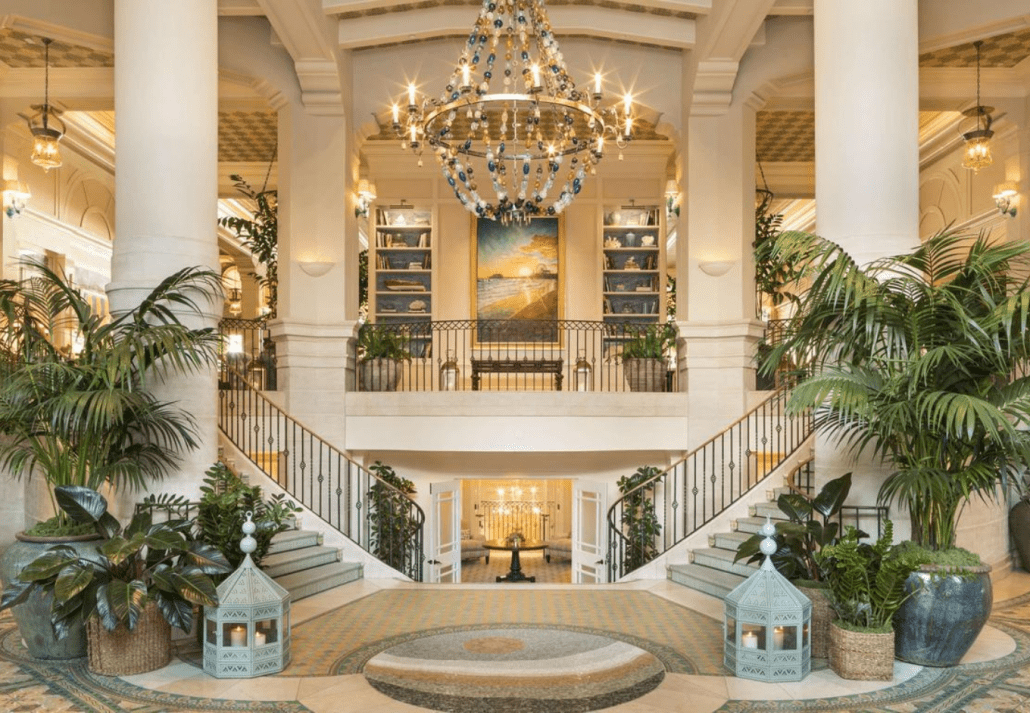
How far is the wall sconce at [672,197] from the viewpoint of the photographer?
40.4ft

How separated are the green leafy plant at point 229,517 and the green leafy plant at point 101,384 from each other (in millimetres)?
355

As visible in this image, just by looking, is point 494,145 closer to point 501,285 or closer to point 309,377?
point 501,285

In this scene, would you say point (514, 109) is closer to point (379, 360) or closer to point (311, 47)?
point (311, 47)

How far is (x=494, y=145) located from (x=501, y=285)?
2182 millimetres

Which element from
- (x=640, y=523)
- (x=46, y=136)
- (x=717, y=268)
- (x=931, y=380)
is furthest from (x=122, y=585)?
(x=717, y=268)

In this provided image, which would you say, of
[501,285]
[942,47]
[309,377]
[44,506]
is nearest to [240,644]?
[44,506]

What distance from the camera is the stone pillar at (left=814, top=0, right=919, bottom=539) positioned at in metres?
6.45

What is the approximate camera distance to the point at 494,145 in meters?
14.4

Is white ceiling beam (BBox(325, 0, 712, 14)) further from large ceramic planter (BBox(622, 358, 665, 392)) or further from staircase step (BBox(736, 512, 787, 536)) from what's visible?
staircase step (BBox(736, 512, 787, 536))

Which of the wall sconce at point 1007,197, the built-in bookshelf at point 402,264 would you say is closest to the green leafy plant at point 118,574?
the built-in bookshelf at point 402,264

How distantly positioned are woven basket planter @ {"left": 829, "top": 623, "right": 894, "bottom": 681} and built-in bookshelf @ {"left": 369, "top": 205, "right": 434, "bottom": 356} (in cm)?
1013

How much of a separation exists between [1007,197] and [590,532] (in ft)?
22.0

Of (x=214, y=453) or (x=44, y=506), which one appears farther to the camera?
(x=44, y=506)

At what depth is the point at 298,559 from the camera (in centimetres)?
814
